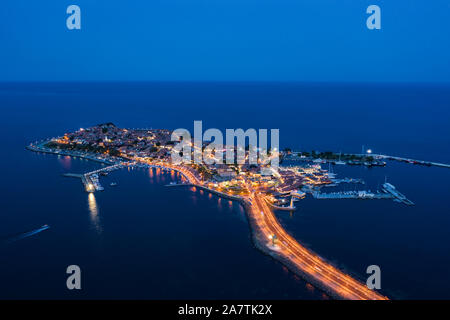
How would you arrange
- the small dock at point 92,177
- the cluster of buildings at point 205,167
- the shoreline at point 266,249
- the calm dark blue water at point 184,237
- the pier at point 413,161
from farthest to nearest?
the pier at point 413,161 < the cluster of buildings at point 205,167 < the small dock at point 92,177 < the calm dark blue water at point 184,237 < the shoreline at point 266,249

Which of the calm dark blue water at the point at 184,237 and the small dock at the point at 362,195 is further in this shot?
the small dock at the point at 362,195

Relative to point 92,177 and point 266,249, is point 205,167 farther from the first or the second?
point 266,249

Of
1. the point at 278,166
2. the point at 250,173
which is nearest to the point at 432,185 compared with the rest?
the point at 278,166

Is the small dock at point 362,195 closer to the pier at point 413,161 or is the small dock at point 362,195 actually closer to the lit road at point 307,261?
the lit road at point 307,261

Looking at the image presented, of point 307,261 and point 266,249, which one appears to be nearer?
point 307,261

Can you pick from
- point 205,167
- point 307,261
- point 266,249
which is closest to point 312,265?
point 307,261

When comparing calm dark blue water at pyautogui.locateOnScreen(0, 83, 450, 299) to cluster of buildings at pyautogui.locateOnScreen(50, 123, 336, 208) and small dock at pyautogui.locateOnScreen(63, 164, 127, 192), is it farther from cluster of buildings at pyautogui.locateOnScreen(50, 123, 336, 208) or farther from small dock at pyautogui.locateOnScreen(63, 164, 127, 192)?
cluster of buildings at pyautogui.locateOnScreen(50, 123, 336, 208)

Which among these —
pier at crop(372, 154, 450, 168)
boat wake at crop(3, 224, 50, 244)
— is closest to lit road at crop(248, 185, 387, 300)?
boat wake at crop(3, 224, 50, 244)

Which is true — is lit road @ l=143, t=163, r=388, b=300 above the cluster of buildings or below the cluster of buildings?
below

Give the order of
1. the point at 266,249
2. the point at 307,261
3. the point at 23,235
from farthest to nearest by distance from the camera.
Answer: the point at 23,235 < the point at 266,249 < the point at 307,261

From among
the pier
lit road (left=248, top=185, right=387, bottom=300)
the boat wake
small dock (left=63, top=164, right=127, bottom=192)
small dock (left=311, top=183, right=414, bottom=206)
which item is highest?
the pier

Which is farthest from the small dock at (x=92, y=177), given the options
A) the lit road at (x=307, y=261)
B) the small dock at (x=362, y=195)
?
the small dock at (x=362, y=195)
